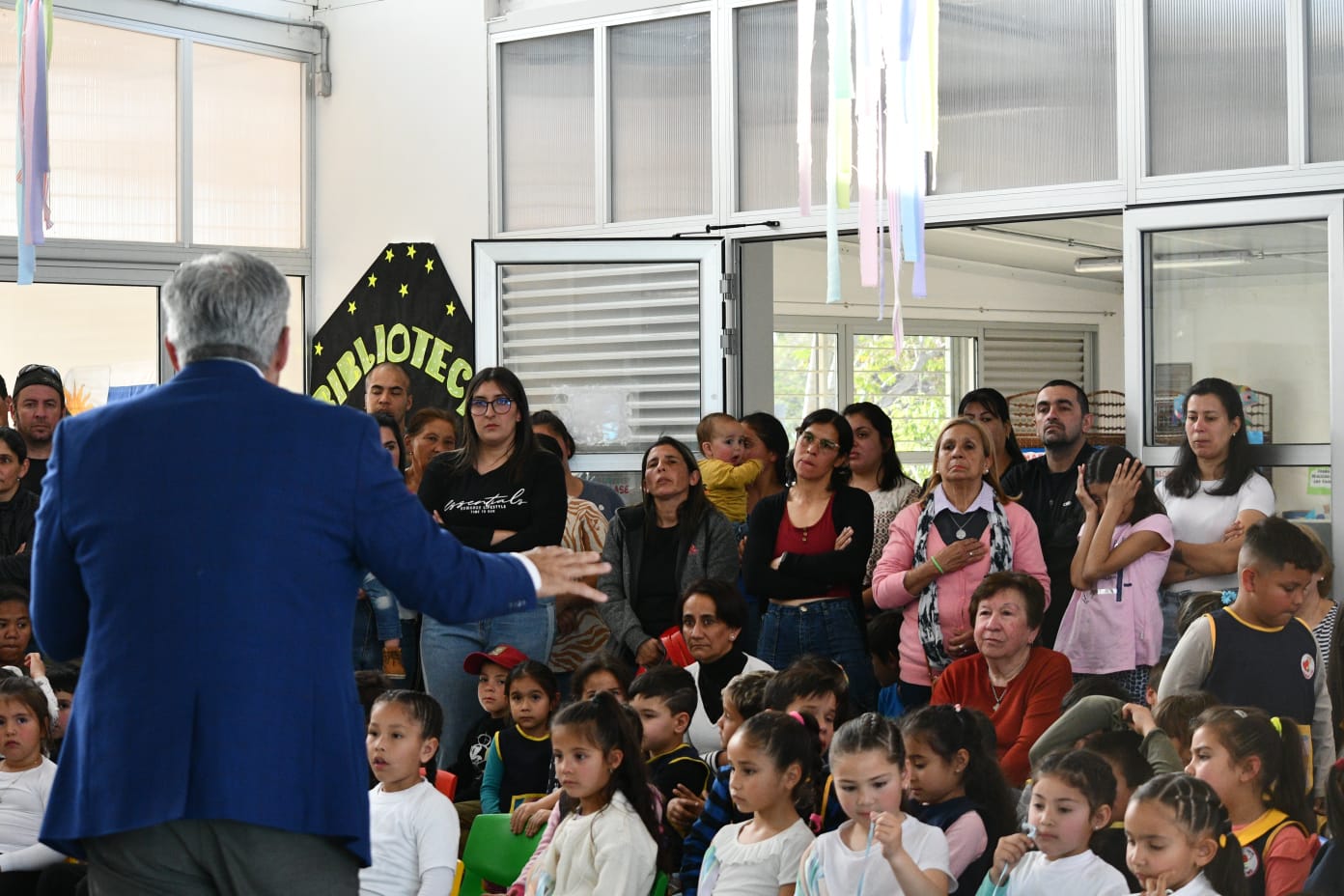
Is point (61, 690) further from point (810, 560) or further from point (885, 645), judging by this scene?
point (885, 645)

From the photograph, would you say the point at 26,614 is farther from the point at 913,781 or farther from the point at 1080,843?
the point at 1080,843

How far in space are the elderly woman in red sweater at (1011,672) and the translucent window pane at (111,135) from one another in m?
4.28

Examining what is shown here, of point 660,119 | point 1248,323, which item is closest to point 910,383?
point 660,119

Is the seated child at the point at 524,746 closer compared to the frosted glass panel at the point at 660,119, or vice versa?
the seated child at the point at 524,746

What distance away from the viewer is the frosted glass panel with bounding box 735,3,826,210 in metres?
6.18

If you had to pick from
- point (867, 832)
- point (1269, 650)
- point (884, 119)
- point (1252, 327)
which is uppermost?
point (884, 119)

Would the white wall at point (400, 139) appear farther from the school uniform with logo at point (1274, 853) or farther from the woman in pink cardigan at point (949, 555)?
the school uniform with logo at point (1274, 853)

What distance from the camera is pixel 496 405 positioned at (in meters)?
4.62

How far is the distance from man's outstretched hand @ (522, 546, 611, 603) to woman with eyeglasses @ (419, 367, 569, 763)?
2.38 meters

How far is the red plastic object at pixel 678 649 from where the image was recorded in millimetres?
4586

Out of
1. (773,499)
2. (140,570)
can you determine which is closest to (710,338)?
(773,499)

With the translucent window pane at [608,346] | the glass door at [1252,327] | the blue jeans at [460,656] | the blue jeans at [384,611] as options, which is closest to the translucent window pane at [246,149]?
the translucent window pane at [608,346]

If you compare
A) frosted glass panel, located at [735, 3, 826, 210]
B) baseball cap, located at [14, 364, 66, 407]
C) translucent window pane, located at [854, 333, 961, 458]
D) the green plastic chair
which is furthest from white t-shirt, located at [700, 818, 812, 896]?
translucent window pane, located at [854, 333, 961, 458]

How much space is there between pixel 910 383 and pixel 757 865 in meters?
9.37
